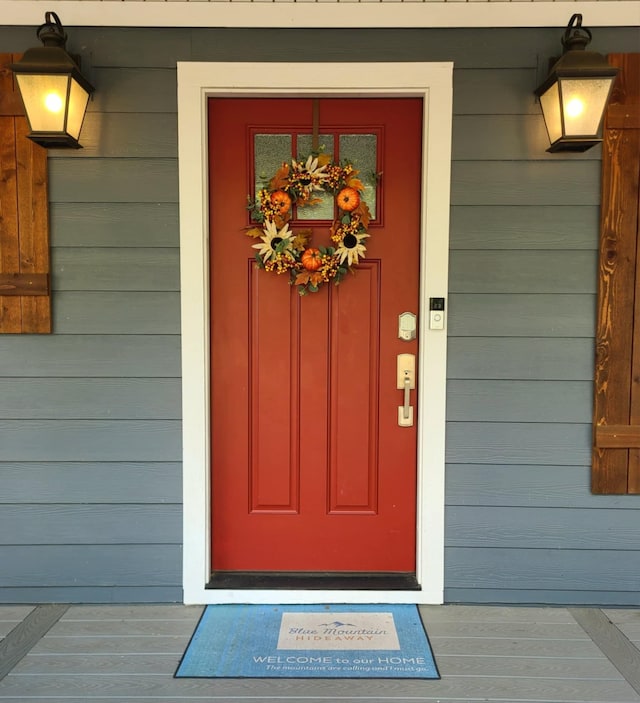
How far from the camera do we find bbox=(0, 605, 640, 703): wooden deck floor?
1.65m

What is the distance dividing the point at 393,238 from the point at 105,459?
5.00 feet

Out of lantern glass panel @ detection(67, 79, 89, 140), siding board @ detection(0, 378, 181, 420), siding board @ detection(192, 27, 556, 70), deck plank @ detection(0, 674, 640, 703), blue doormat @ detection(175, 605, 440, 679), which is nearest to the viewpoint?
deck plank @ detection(0, 674, 640, 703)

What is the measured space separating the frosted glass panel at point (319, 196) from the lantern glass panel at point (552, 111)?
84cm

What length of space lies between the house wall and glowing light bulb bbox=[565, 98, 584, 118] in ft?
0.64

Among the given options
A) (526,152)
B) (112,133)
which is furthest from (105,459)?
(526,152)

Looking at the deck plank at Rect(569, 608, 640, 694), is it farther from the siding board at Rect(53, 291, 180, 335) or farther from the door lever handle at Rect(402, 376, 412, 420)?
the siding board at Rect(53, 291, 180, 335)

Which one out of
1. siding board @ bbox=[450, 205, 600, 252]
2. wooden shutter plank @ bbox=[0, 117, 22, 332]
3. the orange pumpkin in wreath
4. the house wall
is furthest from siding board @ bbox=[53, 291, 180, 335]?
siding board @ bbox=[450, 205, 600, 252]

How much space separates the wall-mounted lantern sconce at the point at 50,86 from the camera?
180 centimetres

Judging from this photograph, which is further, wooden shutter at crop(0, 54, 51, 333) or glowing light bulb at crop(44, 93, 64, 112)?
wooden shutter at crop(0, 54, 51, 333)

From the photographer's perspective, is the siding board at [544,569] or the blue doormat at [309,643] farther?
the siding board at [544,569]

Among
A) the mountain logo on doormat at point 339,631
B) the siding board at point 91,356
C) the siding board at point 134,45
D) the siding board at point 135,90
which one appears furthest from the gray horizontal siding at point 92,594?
the siding board at point 134,45

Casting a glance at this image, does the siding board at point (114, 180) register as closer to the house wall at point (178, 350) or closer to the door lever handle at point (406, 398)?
the house wall at point (178, 350)

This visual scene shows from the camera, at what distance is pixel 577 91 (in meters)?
1.83

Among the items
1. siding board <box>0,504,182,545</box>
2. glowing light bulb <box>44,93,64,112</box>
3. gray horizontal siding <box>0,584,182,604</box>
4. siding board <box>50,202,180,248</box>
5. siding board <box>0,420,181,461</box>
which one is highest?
glowing light bulb <box>44,93,64,112</box>
